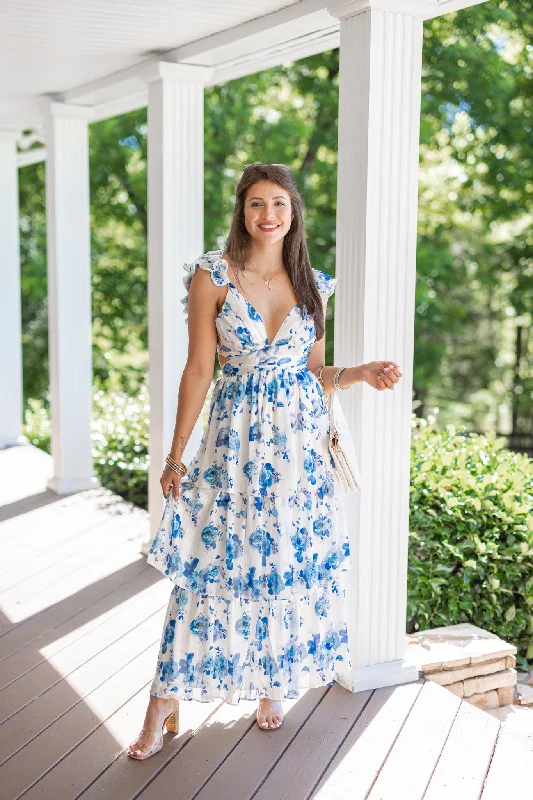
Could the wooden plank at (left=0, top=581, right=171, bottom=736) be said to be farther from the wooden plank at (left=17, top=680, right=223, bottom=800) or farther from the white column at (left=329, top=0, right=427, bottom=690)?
the white column at (left=329, top=0, right=427, bottom=690)

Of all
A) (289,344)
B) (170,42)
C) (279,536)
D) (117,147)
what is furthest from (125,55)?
(117,147)

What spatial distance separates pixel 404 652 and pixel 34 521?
117 inches

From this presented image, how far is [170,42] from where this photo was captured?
4410 mm

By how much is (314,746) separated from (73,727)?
2.62ft

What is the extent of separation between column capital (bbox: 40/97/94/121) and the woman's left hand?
3965mm

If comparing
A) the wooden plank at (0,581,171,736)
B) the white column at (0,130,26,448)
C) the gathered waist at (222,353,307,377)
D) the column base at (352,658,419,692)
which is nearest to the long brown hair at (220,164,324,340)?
the gathered waist at (222,353,307,377)

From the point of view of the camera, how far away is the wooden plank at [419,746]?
2.71m

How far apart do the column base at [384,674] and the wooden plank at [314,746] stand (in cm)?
4

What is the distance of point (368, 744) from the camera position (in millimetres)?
2955

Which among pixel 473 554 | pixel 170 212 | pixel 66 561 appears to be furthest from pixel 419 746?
pixel 170 212

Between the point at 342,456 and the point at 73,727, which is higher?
the point at 342,456

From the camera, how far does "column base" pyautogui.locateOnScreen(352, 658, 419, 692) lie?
11.0ft

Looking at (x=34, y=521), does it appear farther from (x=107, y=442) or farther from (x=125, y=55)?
(x=125, y=55)

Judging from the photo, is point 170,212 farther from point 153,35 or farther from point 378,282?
point 378,282
